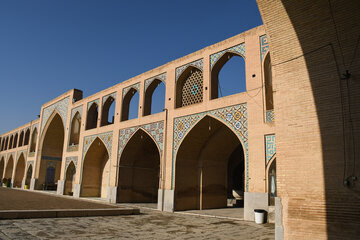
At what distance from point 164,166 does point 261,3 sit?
25.4 feet

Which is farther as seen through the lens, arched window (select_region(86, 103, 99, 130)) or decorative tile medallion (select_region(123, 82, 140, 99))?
arched window (select_region(86, 103, 99, 130))

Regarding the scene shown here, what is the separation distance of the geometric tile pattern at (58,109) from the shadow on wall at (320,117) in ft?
57.7

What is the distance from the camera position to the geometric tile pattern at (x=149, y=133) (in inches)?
458

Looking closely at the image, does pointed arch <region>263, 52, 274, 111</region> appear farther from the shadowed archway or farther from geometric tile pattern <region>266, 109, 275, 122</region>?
the shadowed archway

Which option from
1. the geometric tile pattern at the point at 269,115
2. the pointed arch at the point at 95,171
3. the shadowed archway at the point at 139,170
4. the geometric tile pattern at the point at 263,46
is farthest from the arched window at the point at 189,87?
the pointed arch at the point at 95,171

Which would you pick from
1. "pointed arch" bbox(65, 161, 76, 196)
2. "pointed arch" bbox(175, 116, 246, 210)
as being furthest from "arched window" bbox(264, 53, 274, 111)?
"pointed arch" bbox(65, 161, 76, 196)

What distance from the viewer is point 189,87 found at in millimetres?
11398

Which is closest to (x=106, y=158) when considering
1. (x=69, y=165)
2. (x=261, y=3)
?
(x=69, y=165)

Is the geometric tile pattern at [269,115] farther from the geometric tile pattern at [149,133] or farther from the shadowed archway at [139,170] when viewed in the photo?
the shadowed archway at [139,170]

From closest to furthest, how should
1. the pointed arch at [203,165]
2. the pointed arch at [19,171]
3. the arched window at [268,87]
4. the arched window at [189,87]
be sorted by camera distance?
the arched window at [268,87] < the pointed arch at [203,165] < the arched window at [189,87] < the pointed arch at [19,171]

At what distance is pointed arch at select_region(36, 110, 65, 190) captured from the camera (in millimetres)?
21328

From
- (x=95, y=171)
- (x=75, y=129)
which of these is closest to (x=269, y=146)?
(x=95, y=171)

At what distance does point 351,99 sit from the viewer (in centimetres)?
368

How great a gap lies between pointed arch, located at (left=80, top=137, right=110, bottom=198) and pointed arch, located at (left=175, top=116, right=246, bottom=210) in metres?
6.59
